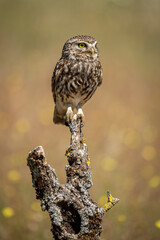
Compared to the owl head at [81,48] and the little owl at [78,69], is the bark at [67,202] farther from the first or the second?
the owl head at [81,48]

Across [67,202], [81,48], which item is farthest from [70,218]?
[81,48]

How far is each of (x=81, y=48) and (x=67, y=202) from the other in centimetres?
185

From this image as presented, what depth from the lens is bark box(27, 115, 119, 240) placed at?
2.29m

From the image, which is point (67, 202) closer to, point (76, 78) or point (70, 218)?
point (70, 218)

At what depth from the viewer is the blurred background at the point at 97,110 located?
4.47 m

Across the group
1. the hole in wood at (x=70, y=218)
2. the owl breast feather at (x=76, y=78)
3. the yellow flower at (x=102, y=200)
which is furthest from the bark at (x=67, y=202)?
the yellow flower at (x=102, y=200)

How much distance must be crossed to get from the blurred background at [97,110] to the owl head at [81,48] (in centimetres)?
188

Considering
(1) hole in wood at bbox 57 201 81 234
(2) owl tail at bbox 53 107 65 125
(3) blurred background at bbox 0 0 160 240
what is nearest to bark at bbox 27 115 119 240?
(1) hole in wood at bbox 57 201 81 234

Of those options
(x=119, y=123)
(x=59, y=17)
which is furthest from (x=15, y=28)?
(x=119, y=123)

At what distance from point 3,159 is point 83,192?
359 cm

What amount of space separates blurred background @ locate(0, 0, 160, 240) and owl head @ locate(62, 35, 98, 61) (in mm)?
1875

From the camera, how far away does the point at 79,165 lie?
254 centimetres

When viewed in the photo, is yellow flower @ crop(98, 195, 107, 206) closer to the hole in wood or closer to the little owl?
the little owl

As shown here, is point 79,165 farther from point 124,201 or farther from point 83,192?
point 124,201
